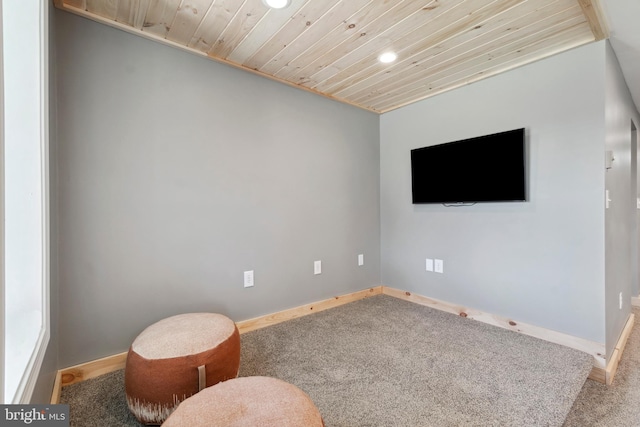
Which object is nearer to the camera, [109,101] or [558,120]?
[109,101]

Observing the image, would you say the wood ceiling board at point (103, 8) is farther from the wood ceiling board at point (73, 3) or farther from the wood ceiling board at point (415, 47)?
the wood ceiling board at point (415, 47)

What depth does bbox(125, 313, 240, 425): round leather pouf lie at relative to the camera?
1.25 meters

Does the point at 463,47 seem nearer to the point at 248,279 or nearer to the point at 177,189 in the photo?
the point at 177,189

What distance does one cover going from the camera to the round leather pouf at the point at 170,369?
4.11 ft

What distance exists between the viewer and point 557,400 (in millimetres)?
1438

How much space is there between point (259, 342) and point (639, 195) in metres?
4.53

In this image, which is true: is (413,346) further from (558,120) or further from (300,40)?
(300,40)

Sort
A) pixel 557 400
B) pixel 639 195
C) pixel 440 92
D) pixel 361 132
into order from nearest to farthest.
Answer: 1. pixel 557 400
2. pixel 440 92
3. pixel 361 132
4. pixel 639 195

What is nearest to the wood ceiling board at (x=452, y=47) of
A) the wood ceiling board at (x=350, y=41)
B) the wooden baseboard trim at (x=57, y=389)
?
the wood ceiling board at (x=350, y=41)

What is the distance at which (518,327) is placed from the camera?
2234mm

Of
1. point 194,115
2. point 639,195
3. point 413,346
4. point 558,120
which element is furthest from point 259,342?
point 639,195

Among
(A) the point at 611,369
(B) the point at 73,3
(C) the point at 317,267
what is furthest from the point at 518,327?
(B) the point at 73,3
